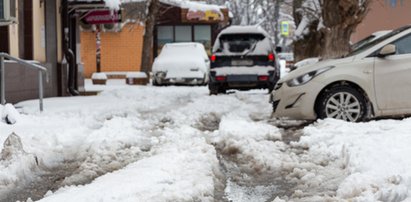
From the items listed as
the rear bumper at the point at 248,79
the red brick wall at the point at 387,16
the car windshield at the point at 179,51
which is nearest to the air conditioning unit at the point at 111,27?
the car windshield at the point at 179,51

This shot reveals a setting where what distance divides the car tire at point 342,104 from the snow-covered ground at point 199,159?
572mm

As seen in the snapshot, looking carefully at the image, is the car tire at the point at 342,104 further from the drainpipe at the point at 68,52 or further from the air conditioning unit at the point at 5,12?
the drainpipe at the point at 68,52

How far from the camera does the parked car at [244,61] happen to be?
49.4 ft

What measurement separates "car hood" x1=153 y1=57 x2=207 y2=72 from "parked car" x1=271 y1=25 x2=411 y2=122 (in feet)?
42.0

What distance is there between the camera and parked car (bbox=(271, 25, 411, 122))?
27.6ft

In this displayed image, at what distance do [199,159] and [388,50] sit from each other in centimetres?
383

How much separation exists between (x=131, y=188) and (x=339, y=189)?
162 cm

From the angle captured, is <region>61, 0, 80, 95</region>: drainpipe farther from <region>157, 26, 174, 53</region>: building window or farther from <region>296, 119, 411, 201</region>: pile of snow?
<region>157, 26, 174, 53</region>: building window

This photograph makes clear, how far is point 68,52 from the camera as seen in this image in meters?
17.0

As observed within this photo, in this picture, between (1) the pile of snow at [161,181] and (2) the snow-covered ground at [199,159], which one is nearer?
(1) the pile of snow at [161,181]

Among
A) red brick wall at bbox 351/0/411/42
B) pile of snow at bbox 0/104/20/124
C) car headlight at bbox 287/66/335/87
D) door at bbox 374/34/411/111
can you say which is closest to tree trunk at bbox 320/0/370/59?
car headlight at bbox 287/66/335/87

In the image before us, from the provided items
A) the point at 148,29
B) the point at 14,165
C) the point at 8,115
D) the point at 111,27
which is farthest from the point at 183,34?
the point at 14,165

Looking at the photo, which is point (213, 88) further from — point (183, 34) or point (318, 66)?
point (183, 34)

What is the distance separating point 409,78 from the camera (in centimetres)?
837
